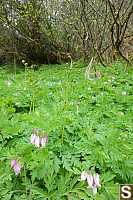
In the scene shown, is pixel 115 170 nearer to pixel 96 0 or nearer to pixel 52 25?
pixel 96 0

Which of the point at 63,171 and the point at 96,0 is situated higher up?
the point at 96,0

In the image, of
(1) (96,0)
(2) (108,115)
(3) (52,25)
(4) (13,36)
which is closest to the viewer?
(2) (108,115)

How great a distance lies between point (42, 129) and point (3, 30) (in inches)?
436

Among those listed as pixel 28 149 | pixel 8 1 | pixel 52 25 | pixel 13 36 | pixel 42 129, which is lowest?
pixel 28 149

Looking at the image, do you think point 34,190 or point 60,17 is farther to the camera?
point 60,17

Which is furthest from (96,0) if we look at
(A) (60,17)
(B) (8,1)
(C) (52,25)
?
(B) (8,1)

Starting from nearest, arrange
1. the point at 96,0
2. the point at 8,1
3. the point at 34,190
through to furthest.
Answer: the point at 34,190 → the point at 96,0 → the point at 8,1

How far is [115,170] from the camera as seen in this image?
4.18 feet

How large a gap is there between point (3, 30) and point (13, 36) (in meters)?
0.77

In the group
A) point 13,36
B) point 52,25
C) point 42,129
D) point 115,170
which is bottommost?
point 115,170

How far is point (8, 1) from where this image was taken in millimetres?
7676

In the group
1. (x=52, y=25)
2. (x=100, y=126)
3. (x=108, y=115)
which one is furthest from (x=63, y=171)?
(x=52, y=25)

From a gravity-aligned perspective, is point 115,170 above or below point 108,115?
below

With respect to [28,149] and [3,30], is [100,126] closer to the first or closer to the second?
[28,149]
